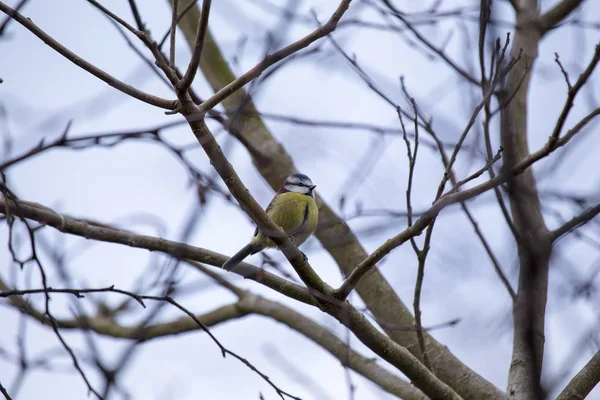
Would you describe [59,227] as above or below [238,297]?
below

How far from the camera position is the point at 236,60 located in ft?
11.8

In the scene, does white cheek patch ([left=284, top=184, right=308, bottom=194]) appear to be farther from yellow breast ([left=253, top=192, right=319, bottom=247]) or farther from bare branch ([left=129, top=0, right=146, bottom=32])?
bare branch ([left=129, top=0, right=146, bottom=32])

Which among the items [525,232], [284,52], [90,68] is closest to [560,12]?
[284,52]

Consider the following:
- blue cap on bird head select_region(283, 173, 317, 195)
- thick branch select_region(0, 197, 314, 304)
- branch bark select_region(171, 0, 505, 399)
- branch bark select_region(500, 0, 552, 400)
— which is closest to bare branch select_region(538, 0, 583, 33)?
branch bark select_region(500, 0, 552, 400)

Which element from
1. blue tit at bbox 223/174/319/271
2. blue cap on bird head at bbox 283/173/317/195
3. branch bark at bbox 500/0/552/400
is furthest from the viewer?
blue cap on bird head at bbox 283/173/317/195

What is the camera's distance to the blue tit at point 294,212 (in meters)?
4.55

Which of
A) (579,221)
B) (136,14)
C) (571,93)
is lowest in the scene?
(579,221)

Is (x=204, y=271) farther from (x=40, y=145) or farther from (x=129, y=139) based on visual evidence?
(x=40, y=145)

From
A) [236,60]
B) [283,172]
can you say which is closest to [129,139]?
[236,60]

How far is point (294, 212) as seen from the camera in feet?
15.7

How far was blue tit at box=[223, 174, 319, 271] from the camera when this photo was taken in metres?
4.55

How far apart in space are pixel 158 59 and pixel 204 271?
7.04 ft

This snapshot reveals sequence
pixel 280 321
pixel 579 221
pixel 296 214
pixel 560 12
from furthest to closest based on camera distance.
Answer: pixel 560 12 < pixel 296 214 < pixel 280 321 < pixel 579 221

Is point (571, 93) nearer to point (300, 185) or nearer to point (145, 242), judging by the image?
point (145, 242)
